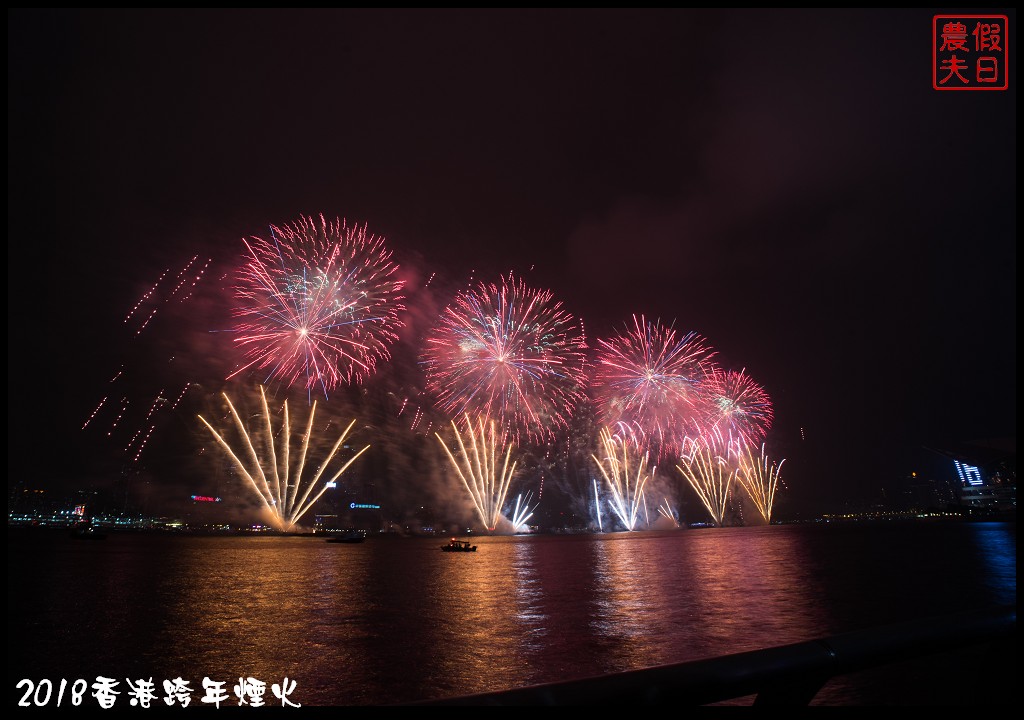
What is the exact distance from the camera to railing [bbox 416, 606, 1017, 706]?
7.07 ft

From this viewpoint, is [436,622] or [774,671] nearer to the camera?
[774,671]

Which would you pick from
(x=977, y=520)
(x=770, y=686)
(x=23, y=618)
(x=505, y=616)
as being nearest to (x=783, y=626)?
(x=505, y=616)

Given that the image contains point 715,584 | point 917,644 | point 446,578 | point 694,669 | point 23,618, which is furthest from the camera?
point 446,578

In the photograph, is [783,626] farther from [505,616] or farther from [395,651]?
[395,651]

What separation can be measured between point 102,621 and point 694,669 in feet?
66.1

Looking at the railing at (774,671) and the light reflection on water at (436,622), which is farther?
the light reflection on water at (436,622)

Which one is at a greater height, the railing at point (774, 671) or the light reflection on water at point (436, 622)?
the railing at point (774, 671)

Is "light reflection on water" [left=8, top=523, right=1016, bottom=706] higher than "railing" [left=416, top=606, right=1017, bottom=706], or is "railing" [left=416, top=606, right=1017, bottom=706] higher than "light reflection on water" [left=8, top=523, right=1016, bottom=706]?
"railing" [left=416, top=606, right=1017, bottom=706]

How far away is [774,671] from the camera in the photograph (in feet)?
8.64

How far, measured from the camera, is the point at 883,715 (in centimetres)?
305

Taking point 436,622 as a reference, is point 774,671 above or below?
above

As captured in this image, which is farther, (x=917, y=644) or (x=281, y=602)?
(x=281, y=602)

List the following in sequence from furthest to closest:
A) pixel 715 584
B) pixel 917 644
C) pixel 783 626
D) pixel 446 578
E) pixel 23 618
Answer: pixel 446 578
pixel 715 584
pixel 23 618
pixel 783 626
pixel 917 644

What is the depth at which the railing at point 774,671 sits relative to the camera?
2.15 meters
